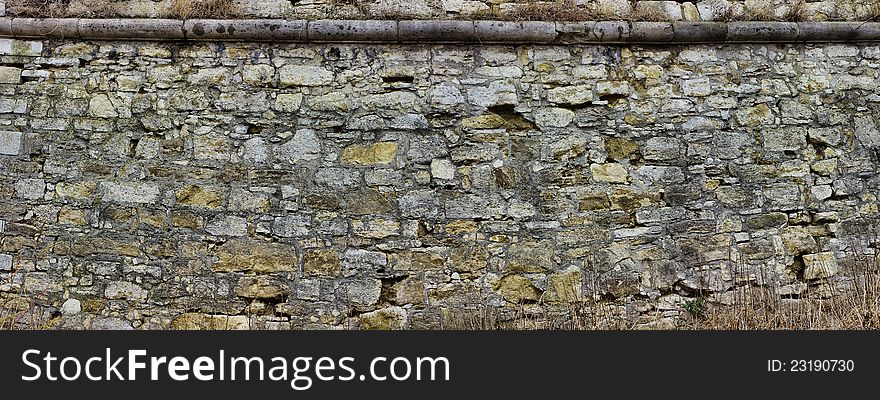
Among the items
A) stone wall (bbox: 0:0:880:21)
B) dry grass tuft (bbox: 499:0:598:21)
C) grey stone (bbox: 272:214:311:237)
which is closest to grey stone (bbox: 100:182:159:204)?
grey stone (bbox: 272:214:311:237)

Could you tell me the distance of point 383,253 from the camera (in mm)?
4477

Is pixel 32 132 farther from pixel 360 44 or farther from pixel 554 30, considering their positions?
pixel 554 30

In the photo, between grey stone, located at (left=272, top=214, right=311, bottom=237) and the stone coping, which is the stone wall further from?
grey stone, located at (left=272, top=214, right=311, bottom=237)

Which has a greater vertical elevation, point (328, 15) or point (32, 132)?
point (328, 15)

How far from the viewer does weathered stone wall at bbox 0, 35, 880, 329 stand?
176 inches

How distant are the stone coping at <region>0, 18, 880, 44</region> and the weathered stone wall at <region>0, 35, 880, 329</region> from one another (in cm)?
7

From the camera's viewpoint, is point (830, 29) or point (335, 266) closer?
point (335, 266)

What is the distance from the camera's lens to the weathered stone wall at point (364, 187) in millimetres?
4473

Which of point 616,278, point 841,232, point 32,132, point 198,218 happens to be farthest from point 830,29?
point 32,132

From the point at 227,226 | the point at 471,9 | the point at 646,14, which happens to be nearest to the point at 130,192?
the point at 227,226

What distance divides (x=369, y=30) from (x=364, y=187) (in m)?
0.92

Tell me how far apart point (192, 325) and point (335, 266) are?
34.4 inches

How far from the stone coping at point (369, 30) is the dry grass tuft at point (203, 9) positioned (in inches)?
3.3

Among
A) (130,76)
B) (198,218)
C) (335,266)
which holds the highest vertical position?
(130,76)
